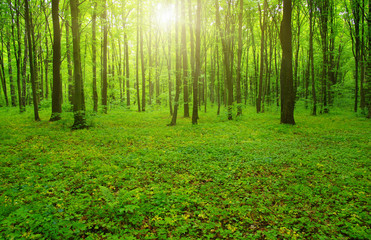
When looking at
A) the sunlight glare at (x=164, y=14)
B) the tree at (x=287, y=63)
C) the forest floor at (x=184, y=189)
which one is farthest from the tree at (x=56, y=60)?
the tree at (x=287, y=63)

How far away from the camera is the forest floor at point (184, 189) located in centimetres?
311

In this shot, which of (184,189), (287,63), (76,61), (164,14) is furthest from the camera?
(164,14)

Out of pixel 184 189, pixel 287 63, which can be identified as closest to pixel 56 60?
pixel 184 189

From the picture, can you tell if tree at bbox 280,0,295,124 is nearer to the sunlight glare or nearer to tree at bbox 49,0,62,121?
the sunlight glare

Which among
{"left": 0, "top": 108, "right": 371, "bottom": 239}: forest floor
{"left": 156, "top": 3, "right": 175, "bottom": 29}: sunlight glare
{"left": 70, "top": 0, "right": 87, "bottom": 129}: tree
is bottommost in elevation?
{"left": 0, "top": 108, "right": 371, "bottom": 239}: forest floor

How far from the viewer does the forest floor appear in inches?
122

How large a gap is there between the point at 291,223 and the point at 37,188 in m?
5.35

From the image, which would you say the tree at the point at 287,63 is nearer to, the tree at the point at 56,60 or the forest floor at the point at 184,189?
the forest floor at the point at 184,189

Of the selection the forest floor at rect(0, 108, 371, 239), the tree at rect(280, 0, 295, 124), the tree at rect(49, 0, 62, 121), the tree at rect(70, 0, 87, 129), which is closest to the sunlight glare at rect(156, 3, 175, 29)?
the tree at rect(49, 0, 62, 121)

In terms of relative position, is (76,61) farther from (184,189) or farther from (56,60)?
(184,189)

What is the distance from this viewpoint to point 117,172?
17.3 feet

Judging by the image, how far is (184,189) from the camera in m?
4.45

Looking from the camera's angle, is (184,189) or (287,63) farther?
(287,63)

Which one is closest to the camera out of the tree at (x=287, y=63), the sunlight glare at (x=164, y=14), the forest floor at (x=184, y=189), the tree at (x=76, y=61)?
the forest floor at (x=184, y=189)
